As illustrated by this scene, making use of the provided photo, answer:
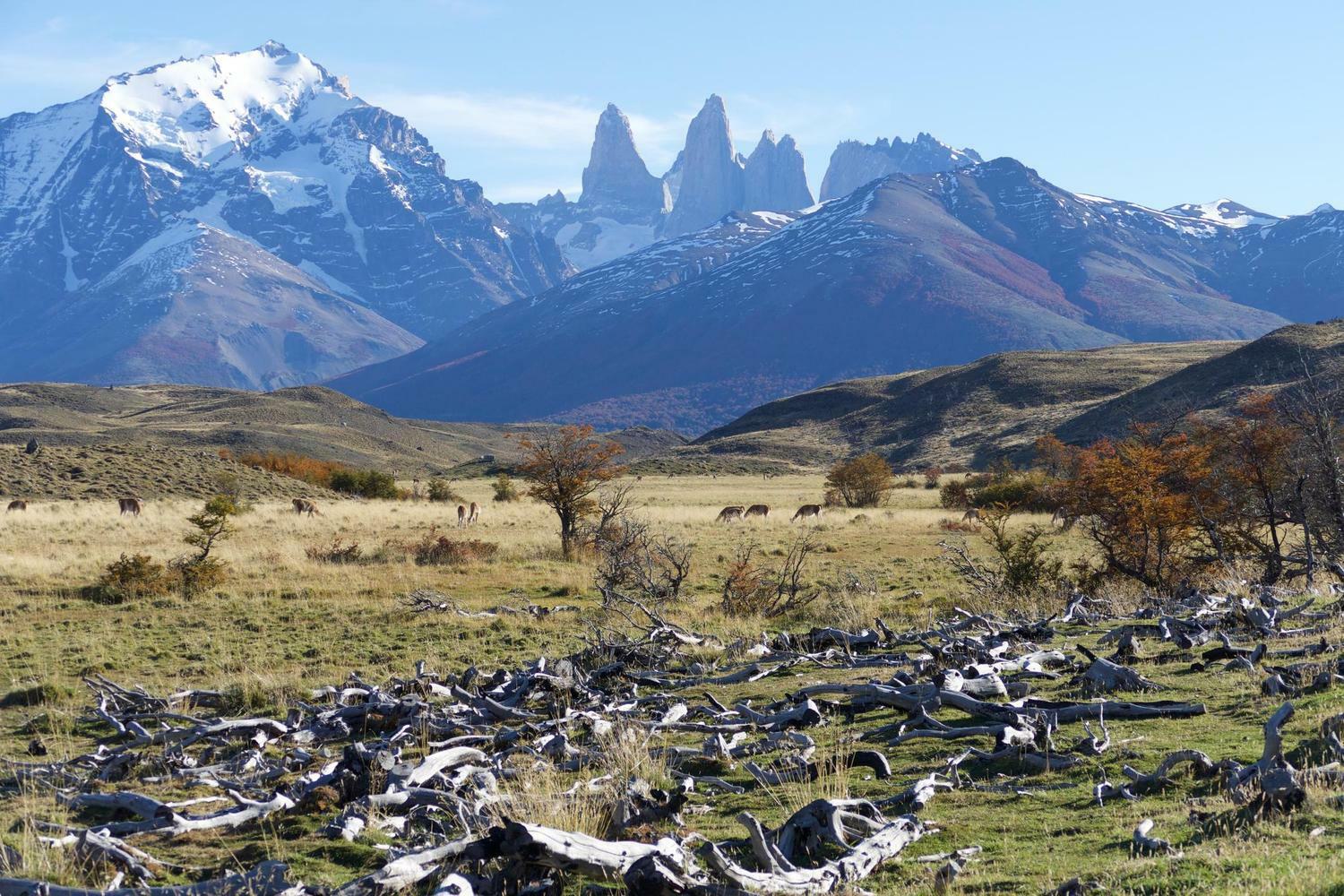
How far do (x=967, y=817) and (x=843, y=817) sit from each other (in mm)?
951

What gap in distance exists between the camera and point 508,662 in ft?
45.3

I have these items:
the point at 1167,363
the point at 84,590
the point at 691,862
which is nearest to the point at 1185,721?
the point at 691,862

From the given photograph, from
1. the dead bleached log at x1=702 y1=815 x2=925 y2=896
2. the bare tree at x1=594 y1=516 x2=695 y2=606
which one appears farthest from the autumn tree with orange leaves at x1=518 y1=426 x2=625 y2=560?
the dead bleached log at x1=702 y1=815 x2=925 y2=896

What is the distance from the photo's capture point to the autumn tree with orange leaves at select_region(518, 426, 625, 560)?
28.9 metres

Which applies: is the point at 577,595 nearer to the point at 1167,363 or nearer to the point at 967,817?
the point at 967,817

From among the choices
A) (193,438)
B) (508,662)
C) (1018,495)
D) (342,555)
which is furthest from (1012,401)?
(508,662)

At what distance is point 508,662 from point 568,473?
51.7 ft

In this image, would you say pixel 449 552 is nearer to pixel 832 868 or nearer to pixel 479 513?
pixel 479 513

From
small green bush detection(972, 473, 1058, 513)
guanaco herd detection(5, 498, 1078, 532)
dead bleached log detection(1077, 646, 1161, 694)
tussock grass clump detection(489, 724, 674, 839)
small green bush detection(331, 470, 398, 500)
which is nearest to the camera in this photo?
tussock grass clump detection(489, 724, 674, 839)

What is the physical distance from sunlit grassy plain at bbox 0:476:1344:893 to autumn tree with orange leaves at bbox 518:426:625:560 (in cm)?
123

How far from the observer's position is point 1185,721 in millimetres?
7500

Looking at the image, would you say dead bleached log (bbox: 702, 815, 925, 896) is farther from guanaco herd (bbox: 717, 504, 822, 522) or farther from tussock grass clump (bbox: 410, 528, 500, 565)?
guanaco herd (bbox: 717, 504, 822, 522)

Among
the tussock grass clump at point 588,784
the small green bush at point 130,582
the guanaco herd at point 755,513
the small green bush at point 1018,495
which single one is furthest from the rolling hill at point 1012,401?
the tussock grass clump at point 588,784

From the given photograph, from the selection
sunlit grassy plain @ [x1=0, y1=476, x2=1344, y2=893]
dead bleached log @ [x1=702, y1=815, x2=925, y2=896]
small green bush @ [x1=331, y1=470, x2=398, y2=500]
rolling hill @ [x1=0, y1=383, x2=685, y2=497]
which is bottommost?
sunlit grassy plain @ [x1=0, y1=476, x2=1344, y2=893]
